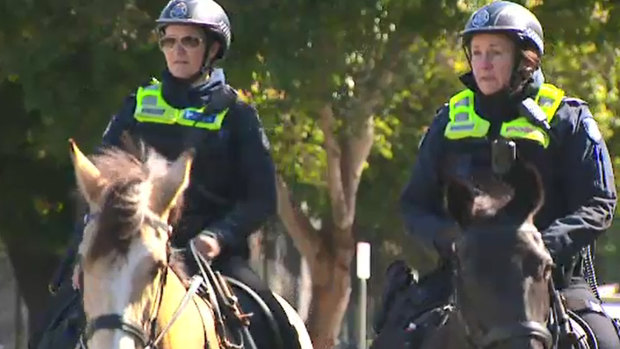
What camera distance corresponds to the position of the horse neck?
752 centimetres

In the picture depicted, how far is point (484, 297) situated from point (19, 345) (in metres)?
27.6

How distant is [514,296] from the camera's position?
7.24 meters

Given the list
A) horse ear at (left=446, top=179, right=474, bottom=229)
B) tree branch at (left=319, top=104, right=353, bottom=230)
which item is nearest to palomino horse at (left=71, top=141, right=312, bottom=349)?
horse ear at (left=446, top=179, right=474, bottom=229)

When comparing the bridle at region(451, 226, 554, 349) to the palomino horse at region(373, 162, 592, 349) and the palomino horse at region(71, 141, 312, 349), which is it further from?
the palomino horse at region(71, 141, 312, 349)

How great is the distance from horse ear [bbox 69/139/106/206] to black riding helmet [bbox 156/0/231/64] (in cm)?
209

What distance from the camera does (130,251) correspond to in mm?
7188

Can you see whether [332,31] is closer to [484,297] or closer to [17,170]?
[17,170]

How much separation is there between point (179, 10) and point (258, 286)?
1687 millimetres

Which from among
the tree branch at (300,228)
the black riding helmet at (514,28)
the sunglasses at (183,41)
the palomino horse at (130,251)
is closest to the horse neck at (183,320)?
the palomino horse at (130,251)

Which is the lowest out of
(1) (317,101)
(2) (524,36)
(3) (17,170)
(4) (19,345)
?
(4) (19,345)

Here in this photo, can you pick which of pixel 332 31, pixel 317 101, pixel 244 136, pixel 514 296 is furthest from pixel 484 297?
pixel 317 101

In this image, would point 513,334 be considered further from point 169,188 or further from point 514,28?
point 514,28

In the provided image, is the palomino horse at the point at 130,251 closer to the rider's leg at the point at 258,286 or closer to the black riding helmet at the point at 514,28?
the rider's leg at the point at 258,286

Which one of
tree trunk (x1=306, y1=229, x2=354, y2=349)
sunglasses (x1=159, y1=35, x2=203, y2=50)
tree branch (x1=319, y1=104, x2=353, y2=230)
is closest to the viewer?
sunglasses (x1=159, y1=35, x2=203, y2=50)
